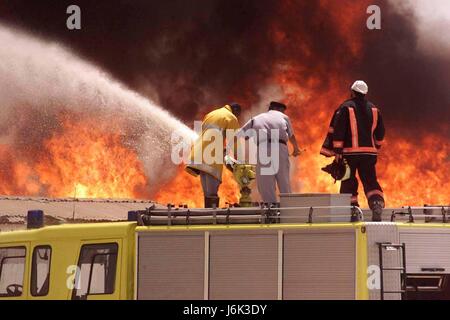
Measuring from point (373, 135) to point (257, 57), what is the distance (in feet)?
53.0

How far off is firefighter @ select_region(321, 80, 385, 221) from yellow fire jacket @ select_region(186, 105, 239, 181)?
5.04 ft

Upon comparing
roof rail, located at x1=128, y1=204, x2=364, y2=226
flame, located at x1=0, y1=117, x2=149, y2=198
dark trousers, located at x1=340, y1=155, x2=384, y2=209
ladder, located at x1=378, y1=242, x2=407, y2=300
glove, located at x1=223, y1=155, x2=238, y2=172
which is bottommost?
ladder, located at x1=378, y1=242, x2=407, y2=300

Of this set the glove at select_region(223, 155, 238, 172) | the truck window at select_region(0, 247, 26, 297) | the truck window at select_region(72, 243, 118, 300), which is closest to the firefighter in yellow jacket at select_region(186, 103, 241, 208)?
the glove at select_region(223, 155, 238, 172)

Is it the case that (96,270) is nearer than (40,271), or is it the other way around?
(96,270)

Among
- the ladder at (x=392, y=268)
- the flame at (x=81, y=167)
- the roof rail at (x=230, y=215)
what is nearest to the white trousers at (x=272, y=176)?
the roof rail at (x=230, y=215)

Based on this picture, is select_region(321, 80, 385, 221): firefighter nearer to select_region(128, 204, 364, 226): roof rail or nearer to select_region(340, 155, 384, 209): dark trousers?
select_region(340, 155, 384, 209): dark trousers

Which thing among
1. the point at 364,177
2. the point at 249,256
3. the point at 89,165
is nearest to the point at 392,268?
the point at 249,256

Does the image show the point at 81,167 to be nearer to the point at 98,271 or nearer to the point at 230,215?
the point at 98,271

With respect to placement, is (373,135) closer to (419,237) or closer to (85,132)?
(419,237)

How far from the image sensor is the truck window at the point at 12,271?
14500mm

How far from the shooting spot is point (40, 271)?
14.3 metres

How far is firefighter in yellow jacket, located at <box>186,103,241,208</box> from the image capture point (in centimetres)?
1720

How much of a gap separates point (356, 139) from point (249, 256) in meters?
3.76

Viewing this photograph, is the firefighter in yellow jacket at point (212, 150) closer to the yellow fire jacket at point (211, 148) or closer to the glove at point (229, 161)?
the yellow fire jacket at point (211, 148)
